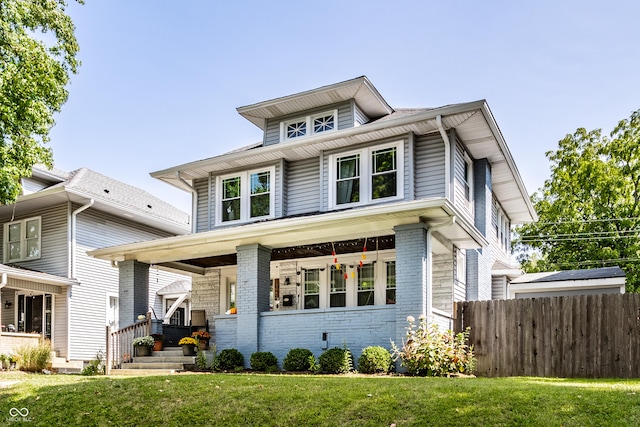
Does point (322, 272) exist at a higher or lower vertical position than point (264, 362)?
higher

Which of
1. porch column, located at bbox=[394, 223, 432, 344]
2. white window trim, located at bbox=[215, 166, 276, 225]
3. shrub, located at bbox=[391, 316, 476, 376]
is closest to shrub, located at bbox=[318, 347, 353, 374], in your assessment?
shrub, located at bbox=[391, 316, 476, 376]

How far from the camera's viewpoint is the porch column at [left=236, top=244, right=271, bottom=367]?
13.6 meters

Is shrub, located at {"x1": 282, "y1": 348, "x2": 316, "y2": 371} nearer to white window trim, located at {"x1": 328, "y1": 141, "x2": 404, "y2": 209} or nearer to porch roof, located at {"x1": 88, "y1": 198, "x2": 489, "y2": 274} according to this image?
porch roof, located at {"x1": 88, "y1": 198, "x2": 489, "y2": 274}

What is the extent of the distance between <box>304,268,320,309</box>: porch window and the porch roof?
2.20 m

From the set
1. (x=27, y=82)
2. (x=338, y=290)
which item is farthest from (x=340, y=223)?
(x=27, y=82)

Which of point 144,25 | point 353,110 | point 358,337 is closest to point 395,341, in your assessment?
point 358,337

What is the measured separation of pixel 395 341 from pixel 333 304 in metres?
4.31

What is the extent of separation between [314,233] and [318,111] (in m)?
4.59

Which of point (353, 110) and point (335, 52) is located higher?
point (335, 52)

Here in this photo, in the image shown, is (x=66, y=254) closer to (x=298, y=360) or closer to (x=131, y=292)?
(x=131, y=292)

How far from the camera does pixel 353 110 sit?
1571 centimetres

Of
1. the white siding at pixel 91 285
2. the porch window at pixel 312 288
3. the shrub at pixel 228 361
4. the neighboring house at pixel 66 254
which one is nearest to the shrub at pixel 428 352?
the shrub at pixel 228 361

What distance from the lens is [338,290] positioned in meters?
16.1

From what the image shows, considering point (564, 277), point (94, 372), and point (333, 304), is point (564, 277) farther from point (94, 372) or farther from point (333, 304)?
point (94, 372)
